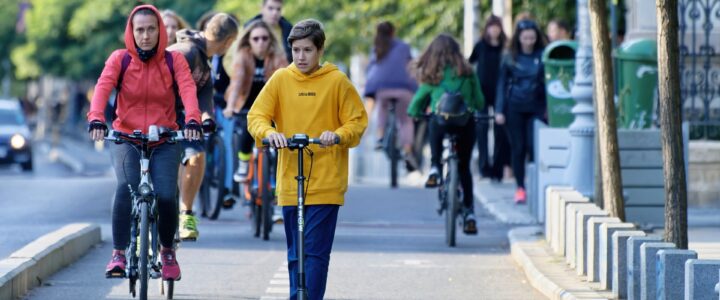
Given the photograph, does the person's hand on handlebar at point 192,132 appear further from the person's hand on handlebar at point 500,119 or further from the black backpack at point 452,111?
the person's hand on handlebar at point 500,119

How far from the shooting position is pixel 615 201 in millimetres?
13055

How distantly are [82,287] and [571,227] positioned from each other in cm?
310

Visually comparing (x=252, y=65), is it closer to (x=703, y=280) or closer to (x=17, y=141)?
(x=703, y=280)

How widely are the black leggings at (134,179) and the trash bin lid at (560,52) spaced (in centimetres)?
819

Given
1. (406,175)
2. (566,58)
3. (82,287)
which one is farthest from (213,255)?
(406,175)

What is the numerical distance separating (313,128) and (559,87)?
902 centimetres

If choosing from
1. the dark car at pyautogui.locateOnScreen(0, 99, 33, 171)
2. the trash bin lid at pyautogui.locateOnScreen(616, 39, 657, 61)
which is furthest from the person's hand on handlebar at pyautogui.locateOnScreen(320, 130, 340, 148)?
the dark car at pyautogui.locateOnScreen(0, 99, 33, 171)

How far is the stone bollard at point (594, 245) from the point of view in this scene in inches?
426

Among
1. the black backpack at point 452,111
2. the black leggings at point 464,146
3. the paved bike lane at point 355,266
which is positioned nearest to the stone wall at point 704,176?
the paved bike lane at point 355,266


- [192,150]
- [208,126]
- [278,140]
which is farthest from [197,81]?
[278,140]

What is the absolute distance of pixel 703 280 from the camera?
7.70 meters

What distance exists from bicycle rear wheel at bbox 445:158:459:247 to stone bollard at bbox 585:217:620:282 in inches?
132

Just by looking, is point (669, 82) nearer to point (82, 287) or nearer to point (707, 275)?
point (707, 275)

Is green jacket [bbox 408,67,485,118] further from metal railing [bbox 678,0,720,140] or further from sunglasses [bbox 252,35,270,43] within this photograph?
metal railing [bbox 678,0,720,140]
